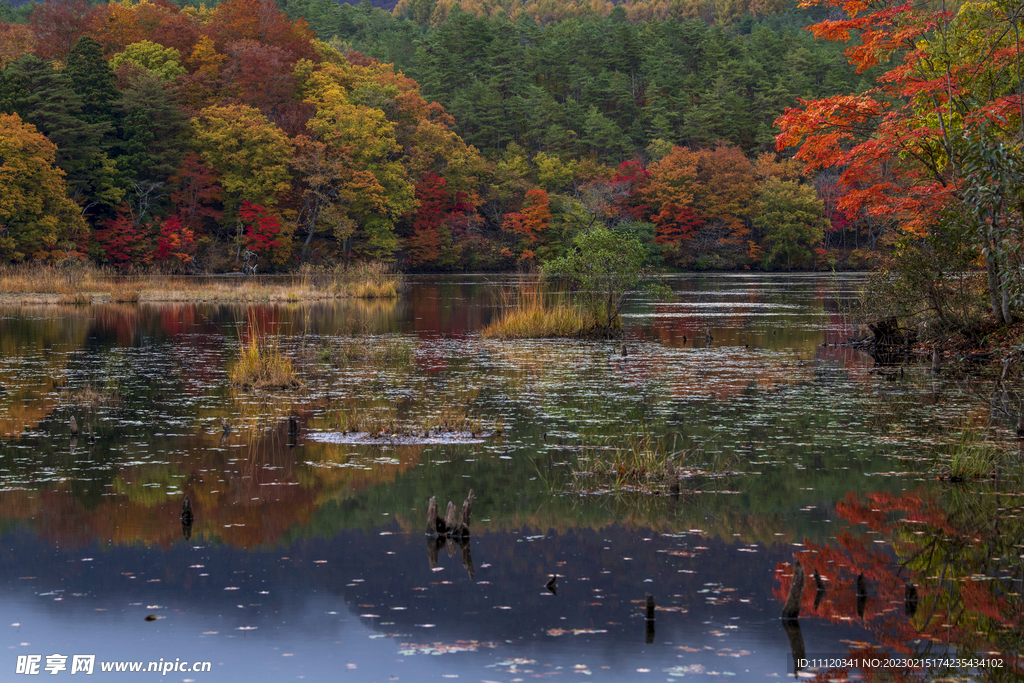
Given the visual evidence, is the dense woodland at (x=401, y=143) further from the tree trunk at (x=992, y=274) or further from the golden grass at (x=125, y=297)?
the tree trunk at (x=992, y=274)

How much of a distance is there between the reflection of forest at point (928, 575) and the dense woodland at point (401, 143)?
4404 cm

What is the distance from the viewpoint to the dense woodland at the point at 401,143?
54938 mm

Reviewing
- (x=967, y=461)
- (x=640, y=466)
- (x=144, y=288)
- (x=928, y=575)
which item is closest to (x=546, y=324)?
(x=640, y=466)

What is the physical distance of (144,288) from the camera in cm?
4412

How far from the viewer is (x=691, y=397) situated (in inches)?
617

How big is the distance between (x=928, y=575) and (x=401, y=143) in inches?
2638

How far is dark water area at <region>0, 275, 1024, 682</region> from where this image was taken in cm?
638

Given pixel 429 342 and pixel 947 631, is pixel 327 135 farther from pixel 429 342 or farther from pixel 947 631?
pixel 947 631

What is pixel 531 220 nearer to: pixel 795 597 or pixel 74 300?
pixel 74 300

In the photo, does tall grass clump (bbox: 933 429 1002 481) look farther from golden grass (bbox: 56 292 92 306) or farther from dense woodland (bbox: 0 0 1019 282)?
dense woodland (bbox: 0 0 1019 282)

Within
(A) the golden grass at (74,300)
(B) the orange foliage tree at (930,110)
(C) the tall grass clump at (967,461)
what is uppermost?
(B) the orange foliage tree at (930,110)

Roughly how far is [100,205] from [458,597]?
5498cm

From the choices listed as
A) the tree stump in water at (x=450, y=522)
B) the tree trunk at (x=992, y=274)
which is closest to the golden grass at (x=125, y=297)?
the tree trunk at (x=992, y=274)

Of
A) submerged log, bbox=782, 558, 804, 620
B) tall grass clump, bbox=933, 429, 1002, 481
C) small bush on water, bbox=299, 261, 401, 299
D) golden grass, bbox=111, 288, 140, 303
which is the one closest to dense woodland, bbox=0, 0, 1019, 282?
small bush on water, bbox=299, 261, 401, 299
